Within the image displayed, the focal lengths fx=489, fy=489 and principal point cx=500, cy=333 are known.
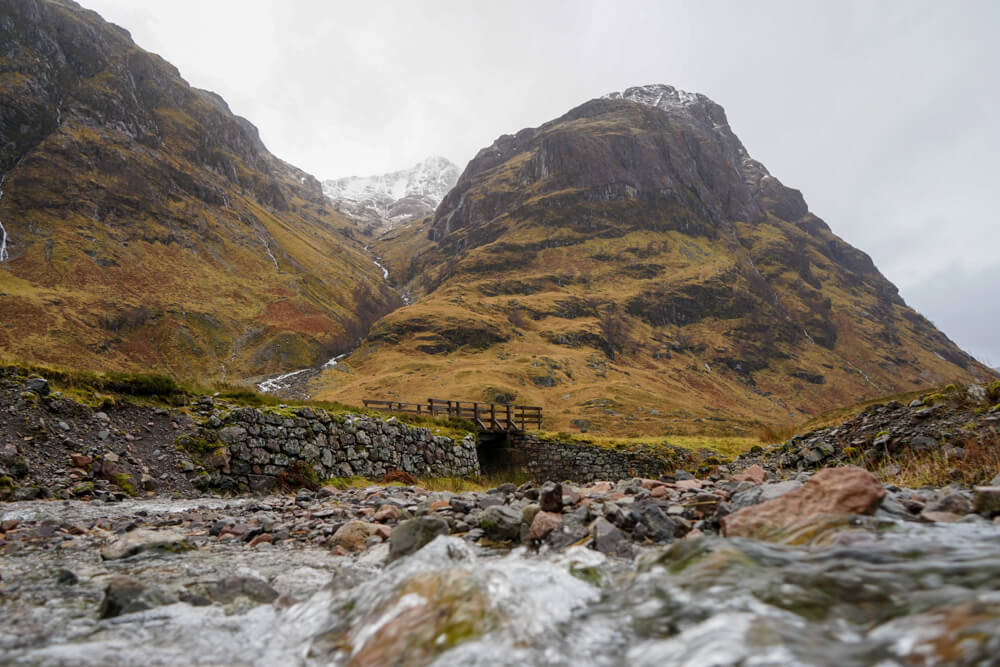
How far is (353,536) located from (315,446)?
10128 mm

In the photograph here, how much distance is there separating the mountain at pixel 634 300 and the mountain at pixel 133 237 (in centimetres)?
1764

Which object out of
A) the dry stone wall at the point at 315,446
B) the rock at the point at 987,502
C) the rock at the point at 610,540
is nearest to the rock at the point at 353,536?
the rock at the point at 610,540

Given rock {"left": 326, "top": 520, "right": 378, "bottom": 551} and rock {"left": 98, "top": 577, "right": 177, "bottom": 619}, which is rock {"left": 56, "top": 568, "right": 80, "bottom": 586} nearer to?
rock {"left": 98, "top": 577, "right": 177, "bottom": 619}

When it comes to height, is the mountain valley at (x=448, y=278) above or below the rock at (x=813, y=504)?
above

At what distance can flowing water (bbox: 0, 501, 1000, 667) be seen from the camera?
7.81 ft

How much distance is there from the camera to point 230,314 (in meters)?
79.0

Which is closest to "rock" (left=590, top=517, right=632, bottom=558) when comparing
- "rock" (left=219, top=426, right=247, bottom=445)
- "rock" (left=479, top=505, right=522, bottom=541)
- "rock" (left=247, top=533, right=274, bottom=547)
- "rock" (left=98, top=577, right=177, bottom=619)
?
"rock" (left=479, top=505, right=522, bottom=541)

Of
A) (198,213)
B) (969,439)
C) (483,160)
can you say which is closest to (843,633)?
(969,439)

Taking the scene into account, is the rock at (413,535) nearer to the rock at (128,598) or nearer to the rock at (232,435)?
the rock at (128,598)

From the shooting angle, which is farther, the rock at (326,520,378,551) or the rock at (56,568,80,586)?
the rock at (326,520,378,551)

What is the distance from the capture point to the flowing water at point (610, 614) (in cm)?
238

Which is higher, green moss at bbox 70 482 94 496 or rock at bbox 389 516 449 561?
rock at bbox 389 516 449 561

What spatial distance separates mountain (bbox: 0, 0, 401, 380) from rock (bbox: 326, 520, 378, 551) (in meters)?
62.5

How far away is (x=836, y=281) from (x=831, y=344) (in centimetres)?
5387
